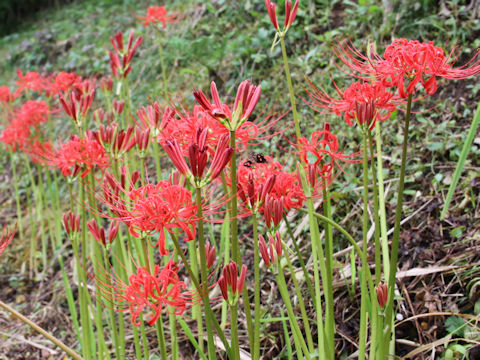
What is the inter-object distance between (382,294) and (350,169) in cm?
150

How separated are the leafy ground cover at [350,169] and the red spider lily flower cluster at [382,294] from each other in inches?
17.3

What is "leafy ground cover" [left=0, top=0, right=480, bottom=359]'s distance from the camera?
1821 mm

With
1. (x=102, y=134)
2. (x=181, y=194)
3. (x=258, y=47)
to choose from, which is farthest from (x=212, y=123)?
(x=258, y=47)

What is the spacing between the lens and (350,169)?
2.71m

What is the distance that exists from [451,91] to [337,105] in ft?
5.57

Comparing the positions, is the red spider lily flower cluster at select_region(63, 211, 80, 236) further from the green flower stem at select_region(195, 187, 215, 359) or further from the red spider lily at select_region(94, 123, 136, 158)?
the green flower stem at select_region(195, 187, 215, 359)

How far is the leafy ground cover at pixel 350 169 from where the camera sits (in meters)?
1.82

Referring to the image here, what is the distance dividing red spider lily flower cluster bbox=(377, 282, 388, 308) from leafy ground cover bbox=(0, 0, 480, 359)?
1.45 feet

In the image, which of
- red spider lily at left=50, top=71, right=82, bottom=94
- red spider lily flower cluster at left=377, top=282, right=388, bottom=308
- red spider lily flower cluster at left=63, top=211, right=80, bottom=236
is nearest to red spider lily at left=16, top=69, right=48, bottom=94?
red spider lily at left=50, top=71, right=82, bottom=94

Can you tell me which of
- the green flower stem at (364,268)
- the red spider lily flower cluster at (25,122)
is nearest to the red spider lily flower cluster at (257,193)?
the green flower stem at (364,268)

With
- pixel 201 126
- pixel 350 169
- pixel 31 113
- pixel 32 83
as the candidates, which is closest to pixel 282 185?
pixel 201 126

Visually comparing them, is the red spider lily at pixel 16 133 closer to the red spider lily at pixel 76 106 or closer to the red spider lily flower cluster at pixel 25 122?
the red spider lily flower cluster at pixel 25 122

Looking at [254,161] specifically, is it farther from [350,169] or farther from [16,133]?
[16,133]

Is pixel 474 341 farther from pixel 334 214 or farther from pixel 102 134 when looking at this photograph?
pixel 102 134
